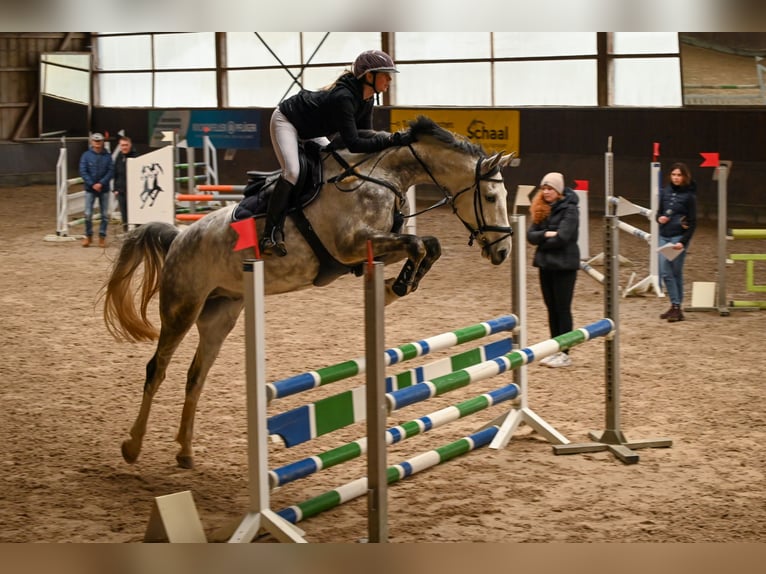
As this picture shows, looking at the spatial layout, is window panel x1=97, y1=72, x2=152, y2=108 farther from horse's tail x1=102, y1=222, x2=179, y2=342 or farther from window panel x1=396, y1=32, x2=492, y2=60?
horse's tail x1=102, y1=222, x2=179, y2=342

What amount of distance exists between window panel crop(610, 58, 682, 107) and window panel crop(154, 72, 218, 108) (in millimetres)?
5876

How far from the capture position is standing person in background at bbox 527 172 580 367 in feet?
18.0

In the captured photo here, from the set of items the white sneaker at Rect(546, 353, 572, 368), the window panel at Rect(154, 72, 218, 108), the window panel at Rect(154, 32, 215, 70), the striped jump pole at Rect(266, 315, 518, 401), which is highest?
the window panel at Rect(154, 32, 215, 70)

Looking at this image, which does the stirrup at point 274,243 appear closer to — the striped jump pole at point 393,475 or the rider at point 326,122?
the rider at point 326,122

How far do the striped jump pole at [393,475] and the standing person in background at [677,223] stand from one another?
10.0ft

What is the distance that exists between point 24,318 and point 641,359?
4.31 meters

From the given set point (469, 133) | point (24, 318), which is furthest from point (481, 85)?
point (24, 318)

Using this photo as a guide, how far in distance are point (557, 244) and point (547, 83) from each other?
7.11 metres

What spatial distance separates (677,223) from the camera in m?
6.98

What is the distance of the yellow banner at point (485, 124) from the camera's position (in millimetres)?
11828

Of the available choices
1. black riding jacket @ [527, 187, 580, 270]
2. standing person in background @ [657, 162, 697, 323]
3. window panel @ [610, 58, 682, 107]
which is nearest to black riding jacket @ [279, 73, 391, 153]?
black riding jacket @ [527, 187, 580, 270]

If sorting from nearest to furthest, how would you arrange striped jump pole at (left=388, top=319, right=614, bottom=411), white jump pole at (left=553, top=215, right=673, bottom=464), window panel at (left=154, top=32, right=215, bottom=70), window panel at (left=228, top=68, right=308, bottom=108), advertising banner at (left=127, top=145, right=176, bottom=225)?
1. striped jump pole at (left=388, top=319, right=614, bottom=411)
2. white jump pole at (left=553, top=215, right=673, bottom=464)
3. advertising banner at (left=127, top=145, right=176, bottom=225)
4. window panel at (left=228, top=68, right=308, bottom=108)
5. window panel at (left=154, top=32, right=215, bottom=70)

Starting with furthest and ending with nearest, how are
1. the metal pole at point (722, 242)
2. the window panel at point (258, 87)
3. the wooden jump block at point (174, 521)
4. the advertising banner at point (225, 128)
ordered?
the window panel at point (258, 87), the advertising banner at point (225, 128), the metal pole at point (722, 242), the wooden jump block at point (174, 521)

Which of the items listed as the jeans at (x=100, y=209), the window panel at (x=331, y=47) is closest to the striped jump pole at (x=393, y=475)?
the jeans at (x=100, y=209)
